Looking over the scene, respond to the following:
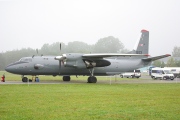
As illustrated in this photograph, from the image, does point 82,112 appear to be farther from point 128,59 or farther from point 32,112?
point 128,59

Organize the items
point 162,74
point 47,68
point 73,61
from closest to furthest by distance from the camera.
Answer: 1. point 73,61
2. point 47,68
3. point 162,74

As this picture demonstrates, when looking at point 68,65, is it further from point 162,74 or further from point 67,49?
point 67,49

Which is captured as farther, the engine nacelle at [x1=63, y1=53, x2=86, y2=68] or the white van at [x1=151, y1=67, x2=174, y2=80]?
the white van at [x1=151, y1=67, x2=174, y2=80]

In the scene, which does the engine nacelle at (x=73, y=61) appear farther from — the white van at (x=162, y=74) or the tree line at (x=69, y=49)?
the tree line at (x=69, y=49)

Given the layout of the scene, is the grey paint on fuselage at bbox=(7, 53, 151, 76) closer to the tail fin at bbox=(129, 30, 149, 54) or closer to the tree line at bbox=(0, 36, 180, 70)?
the tail fin at bbox=(129, 30, 149, 54)

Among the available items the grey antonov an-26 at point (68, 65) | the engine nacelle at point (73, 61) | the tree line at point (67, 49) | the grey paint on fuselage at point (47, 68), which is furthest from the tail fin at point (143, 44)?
the tree line at point (67, 49)

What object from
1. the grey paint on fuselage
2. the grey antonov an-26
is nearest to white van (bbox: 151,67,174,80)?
the grey antonov an-26

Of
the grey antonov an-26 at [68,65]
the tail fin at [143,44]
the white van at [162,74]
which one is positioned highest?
the tail fin at [143,44]

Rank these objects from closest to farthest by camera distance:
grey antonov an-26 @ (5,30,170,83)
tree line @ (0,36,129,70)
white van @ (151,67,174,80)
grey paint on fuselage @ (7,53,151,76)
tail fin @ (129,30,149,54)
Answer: grey antonov an-26 @ (5,30,170,83), grey paint on fuselage @ (7,53,151,76), tail fin @ (129,30,149,54), white van @ (151,67,174,80), tree line @ (0,36,129,70)

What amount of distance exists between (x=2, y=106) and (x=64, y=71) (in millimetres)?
20813

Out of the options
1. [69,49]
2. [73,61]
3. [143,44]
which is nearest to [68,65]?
[73,61]

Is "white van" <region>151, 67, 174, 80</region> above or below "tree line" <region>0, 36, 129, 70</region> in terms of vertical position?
below

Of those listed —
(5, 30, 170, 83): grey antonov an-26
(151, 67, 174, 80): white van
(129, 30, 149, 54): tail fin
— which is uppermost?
(129, 30, 149, 54): tail fin

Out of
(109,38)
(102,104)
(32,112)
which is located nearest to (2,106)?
(32,112)
